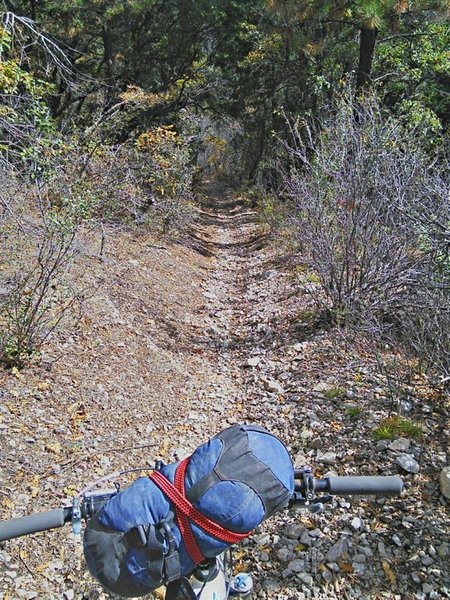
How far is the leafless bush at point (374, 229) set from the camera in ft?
13.2

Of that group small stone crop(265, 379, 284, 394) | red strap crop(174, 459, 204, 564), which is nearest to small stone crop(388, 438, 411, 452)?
small stone crop(265, 379, 284, 394)

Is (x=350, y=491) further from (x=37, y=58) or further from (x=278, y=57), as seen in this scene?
(x=278, y=57)

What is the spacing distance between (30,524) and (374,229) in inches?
175

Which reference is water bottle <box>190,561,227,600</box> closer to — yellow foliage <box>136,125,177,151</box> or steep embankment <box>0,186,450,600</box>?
steep embankment <box>0,186,450,600</box>

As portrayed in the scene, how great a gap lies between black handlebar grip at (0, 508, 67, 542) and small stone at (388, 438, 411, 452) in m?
2.62

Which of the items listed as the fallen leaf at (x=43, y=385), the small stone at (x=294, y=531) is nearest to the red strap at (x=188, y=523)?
the small stone at (x=294, y=531)

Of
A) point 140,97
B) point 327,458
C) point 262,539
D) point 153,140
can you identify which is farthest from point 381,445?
point 140,97

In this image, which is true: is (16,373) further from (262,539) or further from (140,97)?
(140,97)

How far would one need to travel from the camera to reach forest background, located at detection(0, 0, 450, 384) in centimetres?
437

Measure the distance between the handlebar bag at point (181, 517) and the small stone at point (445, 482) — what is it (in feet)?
6.80

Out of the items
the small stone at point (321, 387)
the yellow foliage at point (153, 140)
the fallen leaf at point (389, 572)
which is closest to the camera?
the fallen leaf at point (389, 572)

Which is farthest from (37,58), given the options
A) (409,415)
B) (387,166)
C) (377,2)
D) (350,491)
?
(350,491)

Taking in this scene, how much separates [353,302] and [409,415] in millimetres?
1815

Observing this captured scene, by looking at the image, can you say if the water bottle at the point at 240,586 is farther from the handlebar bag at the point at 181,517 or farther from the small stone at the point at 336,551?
the small stone at the point at 336,551
